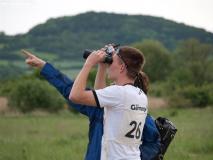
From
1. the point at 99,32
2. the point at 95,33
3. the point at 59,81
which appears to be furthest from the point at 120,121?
the point at 95,33

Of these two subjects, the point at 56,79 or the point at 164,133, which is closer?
the point at 56,79

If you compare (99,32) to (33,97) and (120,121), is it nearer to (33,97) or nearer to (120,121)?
(33,97)

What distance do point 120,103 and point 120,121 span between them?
143mm

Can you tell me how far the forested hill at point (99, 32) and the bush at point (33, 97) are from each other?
70806 mm

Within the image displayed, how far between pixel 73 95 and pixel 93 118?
1.88 ft

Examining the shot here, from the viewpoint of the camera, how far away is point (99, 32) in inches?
5620

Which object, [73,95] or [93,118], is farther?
[93,118]

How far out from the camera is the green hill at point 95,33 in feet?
400

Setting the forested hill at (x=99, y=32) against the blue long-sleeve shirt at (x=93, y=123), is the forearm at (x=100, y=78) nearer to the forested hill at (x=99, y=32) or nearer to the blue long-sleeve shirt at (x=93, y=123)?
the blue long-sleeve shirt at (x=93, y=123)

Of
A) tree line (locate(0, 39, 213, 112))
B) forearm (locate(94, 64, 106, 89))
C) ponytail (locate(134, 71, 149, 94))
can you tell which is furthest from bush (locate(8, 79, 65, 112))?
ponytail (locate(134, 71, 149, 94))

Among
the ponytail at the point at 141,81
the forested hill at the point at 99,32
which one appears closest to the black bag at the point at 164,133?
the ponytail at the point at 141,81

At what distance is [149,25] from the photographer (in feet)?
492

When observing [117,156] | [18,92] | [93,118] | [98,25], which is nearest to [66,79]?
[93,118]

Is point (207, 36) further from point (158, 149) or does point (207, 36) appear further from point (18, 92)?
point (158, 149)
